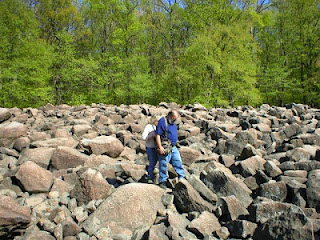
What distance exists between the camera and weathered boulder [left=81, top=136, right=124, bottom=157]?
8.88 meters

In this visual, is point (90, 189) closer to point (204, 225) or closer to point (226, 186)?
point (204, 225)

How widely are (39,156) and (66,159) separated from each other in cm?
78

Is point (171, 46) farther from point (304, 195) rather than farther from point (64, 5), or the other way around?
point (304, 195)

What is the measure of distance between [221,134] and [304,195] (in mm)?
5370

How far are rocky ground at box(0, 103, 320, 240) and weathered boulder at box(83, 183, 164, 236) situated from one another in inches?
0.7

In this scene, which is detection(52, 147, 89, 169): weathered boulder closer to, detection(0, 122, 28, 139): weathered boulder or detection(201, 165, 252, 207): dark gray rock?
detection(0, 122, 28, 139): weathered boulder

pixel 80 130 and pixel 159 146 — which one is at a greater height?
pixel 159 146

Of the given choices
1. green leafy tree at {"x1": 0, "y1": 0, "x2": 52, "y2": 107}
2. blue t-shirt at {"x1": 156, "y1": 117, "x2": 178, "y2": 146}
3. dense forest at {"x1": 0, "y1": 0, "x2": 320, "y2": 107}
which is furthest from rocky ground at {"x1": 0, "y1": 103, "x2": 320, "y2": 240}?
green leafy tree at {"x1": 0, "y1": 0, "x2": 52, "y2": 107}

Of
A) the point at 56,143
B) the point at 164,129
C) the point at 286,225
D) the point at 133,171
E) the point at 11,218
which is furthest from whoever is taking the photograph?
the point at 56,143

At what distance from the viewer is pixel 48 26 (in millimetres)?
36031

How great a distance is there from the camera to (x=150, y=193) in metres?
5.98

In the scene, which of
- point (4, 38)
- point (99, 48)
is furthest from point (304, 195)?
point (99, 48)

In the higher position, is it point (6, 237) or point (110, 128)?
point (110, 128)

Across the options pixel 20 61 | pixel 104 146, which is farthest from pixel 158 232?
pixel 20 61
